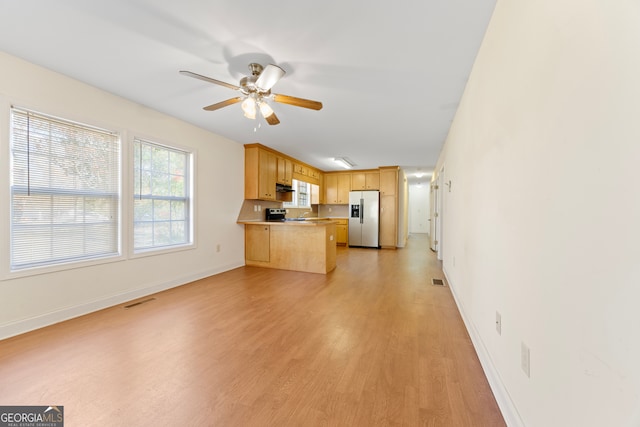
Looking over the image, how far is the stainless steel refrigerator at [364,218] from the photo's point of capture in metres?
7.30

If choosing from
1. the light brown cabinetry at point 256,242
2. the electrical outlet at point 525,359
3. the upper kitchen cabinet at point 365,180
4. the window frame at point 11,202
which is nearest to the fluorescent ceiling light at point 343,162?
the upper kitchen cabinet at point 365,180

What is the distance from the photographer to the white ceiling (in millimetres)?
1651

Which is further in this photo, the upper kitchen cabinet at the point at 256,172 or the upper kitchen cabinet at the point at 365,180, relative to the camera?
the upper kitchen cabinet at the point at 365,180

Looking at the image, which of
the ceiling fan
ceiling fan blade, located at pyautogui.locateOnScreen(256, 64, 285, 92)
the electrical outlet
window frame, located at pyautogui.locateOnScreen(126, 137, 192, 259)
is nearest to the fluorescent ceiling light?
window frame, located at pyautogui.locateOnScreen(126, 137, 192, 259)

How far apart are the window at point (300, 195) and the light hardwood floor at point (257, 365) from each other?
159 inches

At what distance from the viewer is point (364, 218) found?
7.39 m

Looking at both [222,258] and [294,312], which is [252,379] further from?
[222,258]

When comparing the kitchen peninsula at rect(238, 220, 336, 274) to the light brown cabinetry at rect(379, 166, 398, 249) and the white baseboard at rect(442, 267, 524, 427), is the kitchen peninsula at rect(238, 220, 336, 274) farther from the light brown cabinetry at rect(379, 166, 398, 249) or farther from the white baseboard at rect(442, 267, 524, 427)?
the light brown cabinetry at rect(379, 166, 398, 249)

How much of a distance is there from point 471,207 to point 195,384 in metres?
2.53

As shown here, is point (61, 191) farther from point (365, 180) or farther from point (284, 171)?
point (365, 180)

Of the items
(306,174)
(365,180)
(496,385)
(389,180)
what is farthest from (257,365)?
(365,180)

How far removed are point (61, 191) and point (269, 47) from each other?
2.53 m

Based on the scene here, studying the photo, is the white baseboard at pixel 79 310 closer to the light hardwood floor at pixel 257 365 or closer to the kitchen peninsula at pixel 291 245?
the light hardwood floor at pixel 257 365

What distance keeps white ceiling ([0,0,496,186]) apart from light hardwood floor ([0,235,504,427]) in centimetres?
239
